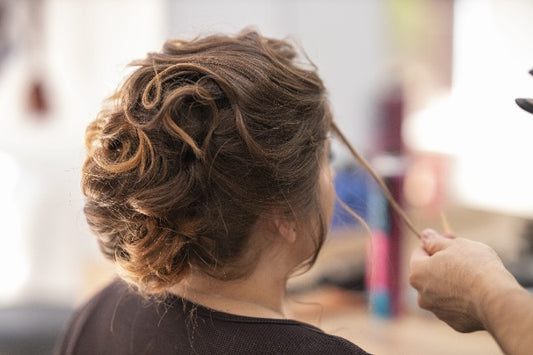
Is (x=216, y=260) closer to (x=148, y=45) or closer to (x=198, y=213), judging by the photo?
(x=198, y=213)

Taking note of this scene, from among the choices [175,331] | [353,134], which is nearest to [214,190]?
[175,331]

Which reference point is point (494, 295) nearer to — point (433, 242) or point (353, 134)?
point (433, 242)

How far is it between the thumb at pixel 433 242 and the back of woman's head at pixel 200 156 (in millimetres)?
154

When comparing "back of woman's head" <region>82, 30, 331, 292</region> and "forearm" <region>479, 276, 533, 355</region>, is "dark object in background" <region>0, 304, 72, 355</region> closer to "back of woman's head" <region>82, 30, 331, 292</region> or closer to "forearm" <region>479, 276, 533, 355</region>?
"back of woman's head" <region>82, 30, 331, 292</region>

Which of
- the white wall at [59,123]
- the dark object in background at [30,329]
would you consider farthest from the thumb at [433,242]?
the white wall at [59,123]

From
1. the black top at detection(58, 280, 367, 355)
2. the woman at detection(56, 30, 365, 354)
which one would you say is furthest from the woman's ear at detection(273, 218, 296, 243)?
the black top at detection(58, 280, 367, 355)

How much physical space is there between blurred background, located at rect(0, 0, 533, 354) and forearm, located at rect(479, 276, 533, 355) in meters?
0.55

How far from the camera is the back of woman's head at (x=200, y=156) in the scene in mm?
716

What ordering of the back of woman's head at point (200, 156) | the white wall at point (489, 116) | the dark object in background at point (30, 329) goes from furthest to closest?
the dark object in background at point (30, 329) → the white wall at point (489, 116) → the back of woman's head at point (200, 156)

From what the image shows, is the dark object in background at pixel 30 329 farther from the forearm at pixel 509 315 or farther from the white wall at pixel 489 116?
the forearm at pixel 509 315

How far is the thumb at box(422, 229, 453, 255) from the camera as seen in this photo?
2.51ft

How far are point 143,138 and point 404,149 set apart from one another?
3.06 ft

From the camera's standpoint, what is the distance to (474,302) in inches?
26.7

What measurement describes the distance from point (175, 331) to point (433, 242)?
0.34m
